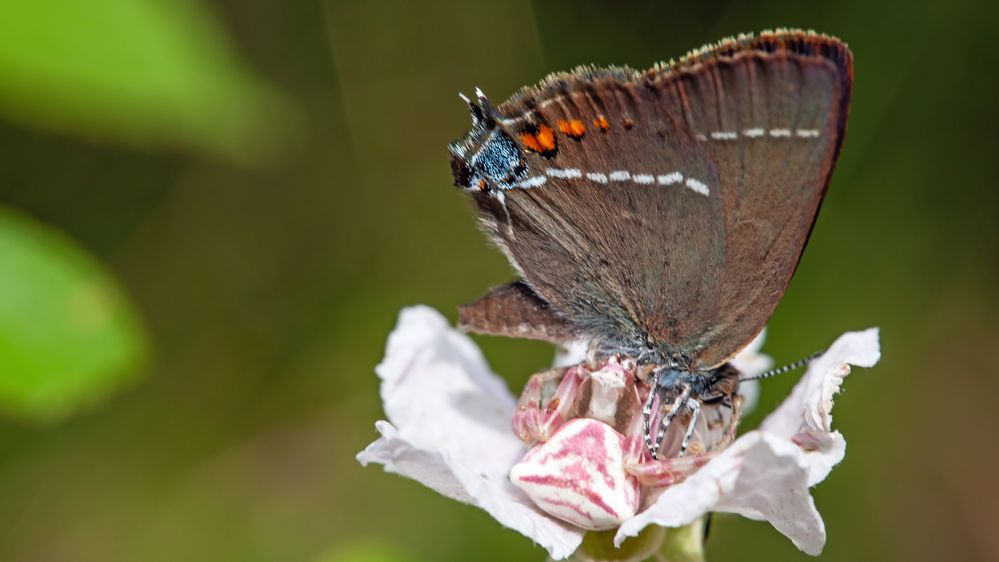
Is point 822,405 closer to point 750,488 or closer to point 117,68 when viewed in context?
point 750,488

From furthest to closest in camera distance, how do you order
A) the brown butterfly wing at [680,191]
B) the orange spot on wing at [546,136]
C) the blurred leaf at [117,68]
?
1. the blurred leaf at [117,68]
2. the orange spot on wing at [546,136]
3. the brown butterfly wing at [680,191]

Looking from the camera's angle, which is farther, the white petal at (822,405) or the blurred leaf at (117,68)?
the blurred leaf at (117,68)

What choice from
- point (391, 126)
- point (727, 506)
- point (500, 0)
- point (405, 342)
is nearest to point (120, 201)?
point (391, 126)

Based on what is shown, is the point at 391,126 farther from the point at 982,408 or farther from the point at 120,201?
the point at 982,408

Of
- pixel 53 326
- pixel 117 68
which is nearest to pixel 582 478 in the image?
pixel 53 326

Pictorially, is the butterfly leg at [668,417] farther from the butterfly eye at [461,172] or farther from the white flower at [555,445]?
the butterfly eye at [461,172]

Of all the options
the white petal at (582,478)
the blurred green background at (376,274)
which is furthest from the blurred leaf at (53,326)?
the blurred green background at (376,274)

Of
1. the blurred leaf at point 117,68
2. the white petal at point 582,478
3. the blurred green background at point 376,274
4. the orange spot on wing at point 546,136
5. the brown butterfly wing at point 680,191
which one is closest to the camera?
the brown butterfly wing at point 680,191

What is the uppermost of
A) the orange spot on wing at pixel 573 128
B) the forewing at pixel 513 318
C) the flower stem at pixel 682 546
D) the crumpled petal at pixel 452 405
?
the orange spot on wing at pixel 573 128
